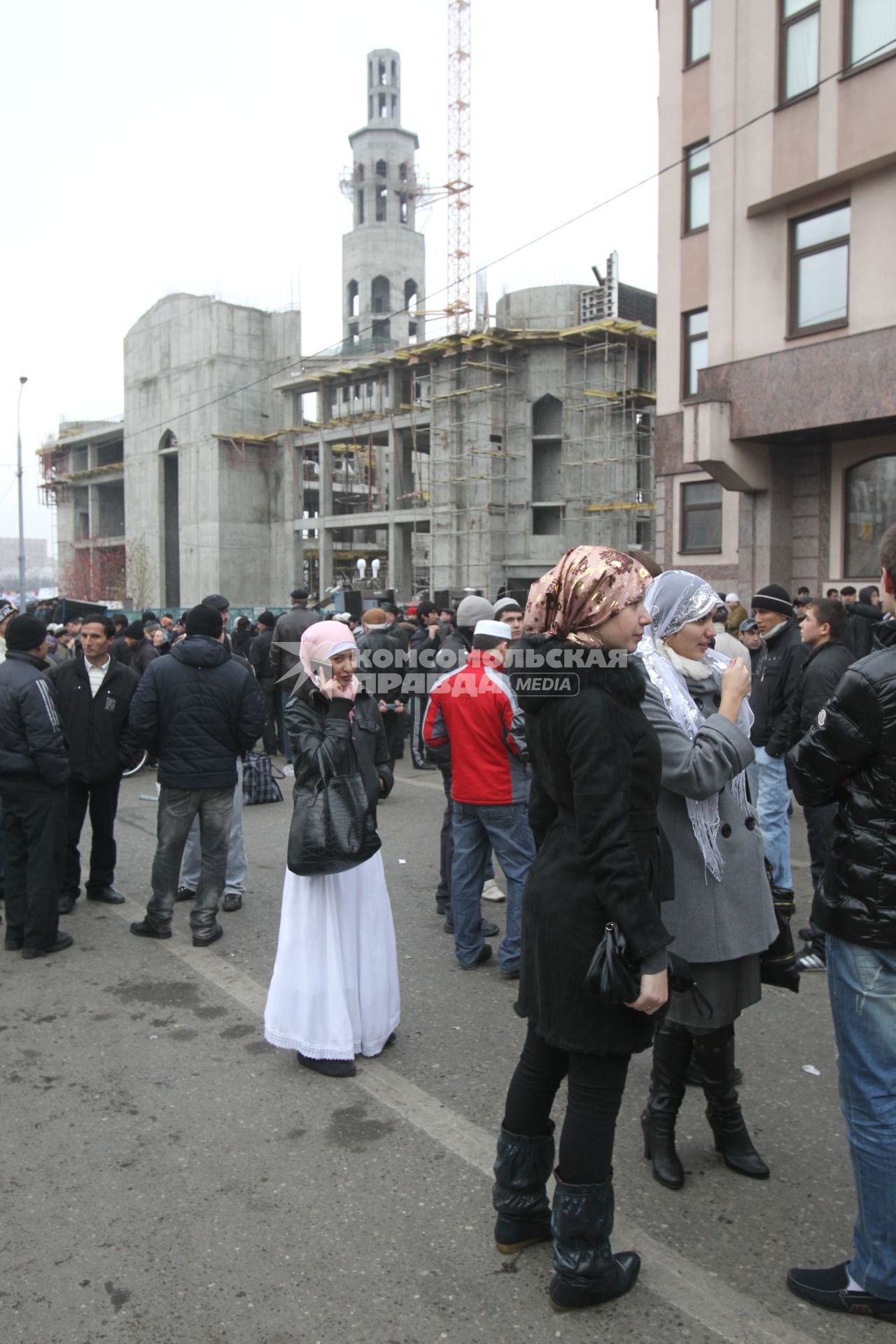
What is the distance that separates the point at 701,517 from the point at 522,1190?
725 inches

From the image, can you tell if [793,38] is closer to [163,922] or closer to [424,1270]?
[163,922]

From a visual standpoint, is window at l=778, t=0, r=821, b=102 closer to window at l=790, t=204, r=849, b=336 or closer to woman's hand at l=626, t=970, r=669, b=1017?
window at l=790, t=204, r=849, b=336

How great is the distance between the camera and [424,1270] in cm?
287

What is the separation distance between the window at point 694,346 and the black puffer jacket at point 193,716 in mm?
15620

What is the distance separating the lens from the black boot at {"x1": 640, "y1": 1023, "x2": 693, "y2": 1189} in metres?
3.34

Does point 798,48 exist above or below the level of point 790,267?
above

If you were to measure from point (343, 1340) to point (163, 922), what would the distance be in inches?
149

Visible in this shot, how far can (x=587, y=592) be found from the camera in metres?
A: 2.64

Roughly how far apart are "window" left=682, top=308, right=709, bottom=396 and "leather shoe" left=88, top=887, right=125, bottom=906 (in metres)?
16.0

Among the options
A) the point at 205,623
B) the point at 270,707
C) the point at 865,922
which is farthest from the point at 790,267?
the point at 865,922

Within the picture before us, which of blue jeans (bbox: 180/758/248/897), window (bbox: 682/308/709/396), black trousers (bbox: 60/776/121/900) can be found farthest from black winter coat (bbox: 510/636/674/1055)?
window (bbox: 682/308/709/396)

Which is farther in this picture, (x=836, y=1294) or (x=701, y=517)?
(x=701, y=517)

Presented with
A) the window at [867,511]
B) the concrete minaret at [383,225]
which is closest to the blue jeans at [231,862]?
the window at [867,511]

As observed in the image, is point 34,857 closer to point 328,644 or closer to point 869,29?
point 328,644
